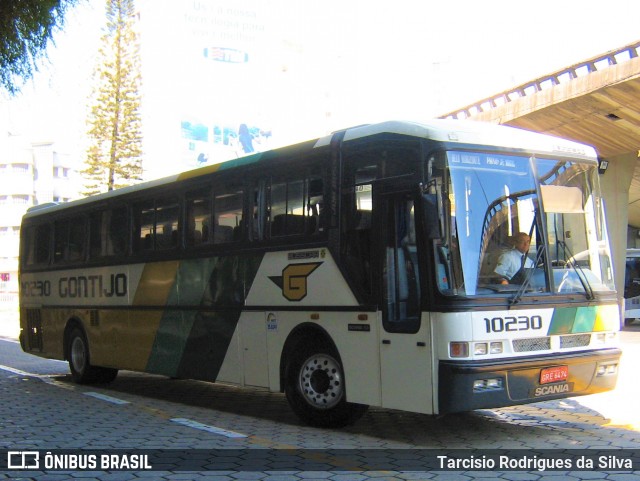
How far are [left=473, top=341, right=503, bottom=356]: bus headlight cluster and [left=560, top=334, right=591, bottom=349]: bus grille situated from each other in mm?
855

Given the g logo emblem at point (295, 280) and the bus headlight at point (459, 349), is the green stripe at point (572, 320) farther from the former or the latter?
the g logo emblem at point (295, 280)

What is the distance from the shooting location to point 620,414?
9.26 meters

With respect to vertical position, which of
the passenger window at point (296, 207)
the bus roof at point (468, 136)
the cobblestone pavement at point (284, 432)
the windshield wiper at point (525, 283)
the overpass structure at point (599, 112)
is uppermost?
the overpass structure at point (599, 112)

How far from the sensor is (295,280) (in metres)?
9.06

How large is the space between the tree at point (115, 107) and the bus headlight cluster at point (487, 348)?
48.0 m

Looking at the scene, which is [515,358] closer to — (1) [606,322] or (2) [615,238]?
(1) [606,322]

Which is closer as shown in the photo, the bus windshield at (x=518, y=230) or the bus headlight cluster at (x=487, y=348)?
the bus headlight cluster at (x=487, y=348)

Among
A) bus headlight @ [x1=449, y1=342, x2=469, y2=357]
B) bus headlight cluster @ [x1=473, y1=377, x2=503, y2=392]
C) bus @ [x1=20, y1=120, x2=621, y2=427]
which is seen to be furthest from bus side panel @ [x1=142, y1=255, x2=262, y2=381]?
bus headlight cluster @ [x1=473, y1=377, x2=503, y2=392]

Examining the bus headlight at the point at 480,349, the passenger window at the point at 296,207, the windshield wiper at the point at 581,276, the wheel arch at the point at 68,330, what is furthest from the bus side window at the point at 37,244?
the windshield wiper at the point at 581,276

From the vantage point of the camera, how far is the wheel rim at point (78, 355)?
1392 cm

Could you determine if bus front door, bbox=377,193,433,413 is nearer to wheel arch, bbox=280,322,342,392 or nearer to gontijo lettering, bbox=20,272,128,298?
wheel arch, bbox=280,322,342,392

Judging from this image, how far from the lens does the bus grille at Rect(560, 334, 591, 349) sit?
802 cm

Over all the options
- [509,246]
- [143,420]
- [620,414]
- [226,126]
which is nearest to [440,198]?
[509,246]

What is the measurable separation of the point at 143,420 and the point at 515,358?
14.7ft
